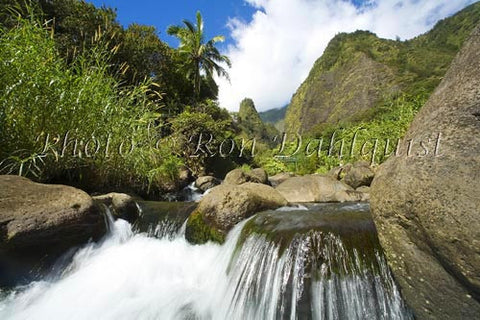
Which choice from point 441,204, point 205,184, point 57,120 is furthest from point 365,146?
point 57,120

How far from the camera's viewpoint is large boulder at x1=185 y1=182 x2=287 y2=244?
399cm

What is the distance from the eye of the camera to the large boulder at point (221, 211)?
399 cm

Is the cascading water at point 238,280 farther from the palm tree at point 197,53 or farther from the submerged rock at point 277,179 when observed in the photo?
the palm tree at point 197,53

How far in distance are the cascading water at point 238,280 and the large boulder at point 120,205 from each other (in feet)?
1.67

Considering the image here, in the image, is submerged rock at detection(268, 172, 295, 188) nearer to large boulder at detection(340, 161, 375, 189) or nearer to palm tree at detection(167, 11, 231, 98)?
large boulder at detection(340, 161, 375, 189)

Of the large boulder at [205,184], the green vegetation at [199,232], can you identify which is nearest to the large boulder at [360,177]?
the large boulder at [205,184]

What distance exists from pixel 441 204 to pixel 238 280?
1.98m

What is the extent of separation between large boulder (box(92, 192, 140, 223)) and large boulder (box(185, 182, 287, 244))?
1.09 metres

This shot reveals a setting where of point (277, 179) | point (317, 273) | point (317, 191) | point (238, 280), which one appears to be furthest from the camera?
point (277, 179)

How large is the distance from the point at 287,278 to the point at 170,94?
19.8 meters

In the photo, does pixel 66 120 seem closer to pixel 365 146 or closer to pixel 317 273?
pixel 317 273

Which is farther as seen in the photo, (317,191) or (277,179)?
(277,179)

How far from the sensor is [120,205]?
4.69 metres

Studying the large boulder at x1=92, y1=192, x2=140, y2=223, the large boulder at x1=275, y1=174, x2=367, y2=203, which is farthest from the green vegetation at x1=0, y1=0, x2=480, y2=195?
the large boulder at x1=275, y1=174, x2=367, y2=203
